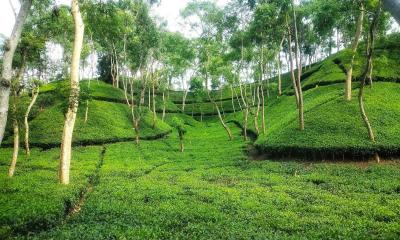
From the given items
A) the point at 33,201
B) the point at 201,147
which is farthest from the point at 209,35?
the point at 33,201

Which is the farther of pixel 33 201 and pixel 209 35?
pixel 209 35

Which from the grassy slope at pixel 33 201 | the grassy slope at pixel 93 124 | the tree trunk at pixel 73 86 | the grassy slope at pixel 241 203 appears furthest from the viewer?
the grassy slope at pixel 93 124

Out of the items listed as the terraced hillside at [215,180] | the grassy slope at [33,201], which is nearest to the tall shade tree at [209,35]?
the terraced hillside at [215,180]

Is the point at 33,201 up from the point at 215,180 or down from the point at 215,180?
up

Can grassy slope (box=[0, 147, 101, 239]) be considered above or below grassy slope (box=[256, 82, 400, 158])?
below

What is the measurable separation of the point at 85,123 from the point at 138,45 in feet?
38.1

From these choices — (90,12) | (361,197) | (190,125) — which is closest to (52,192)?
(90,12)

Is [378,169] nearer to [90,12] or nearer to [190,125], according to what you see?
[90,12]

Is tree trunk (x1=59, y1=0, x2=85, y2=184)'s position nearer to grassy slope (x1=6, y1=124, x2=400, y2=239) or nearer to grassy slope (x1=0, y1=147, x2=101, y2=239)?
grassy slope (x1=0, y1=147, x2=101, y2=239)

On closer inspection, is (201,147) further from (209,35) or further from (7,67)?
(7,67)

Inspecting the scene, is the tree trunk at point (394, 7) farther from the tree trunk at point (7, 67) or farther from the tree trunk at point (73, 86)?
the tree trunk at point (73, 86)

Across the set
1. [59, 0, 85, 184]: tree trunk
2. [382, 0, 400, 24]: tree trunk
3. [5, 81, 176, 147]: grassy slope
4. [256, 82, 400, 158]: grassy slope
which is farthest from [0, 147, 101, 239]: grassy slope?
[256, 82, 400, 158]: grassy slope

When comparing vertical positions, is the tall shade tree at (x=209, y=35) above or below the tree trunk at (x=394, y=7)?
above

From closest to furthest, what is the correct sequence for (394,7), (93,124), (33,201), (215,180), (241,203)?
(394,7)
(33,201)
(241,203)
(215,180)
(93,124)
